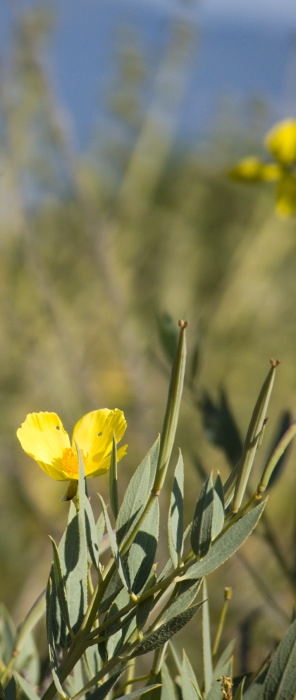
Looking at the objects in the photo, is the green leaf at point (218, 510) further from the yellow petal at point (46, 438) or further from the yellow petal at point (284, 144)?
the yellow petal at point (284, 144)

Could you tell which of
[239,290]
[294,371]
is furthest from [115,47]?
[294,371]

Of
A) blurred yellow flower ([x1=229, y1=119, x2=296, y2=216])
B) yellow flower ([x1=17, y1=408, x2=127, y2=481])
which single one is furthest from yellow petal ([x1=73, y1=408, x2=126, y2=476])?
blurred yellow flower ([x1=229, y1=119, x2=296, y2=216])

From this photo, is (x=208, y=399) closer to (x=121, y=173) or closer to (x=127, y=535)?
(x=127, y=535)

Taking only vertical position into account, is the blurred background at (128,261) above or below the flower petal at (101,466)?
above

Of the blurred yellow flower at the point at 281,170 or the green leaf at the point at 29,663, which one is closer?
the green leaf at the point at 29,663

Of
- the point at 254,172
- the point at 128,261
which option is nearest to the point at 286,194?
the point at 254,172

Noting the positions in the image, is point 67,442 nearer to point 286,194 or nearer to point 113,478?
point 113,478

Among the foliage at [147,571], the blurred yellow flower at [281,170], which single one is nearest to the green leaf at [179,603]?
the foliage at [147,571]
